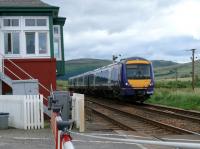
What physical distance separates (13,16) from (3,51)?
1710 mm

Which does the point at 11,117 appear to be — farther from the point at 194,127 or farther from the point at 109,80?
the point at 109,80

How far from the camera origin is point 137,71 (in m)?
33.6

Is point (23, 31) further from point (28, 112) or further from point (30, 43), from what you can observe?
point (28, 112)

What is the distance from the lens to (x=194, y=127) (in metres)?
17.6

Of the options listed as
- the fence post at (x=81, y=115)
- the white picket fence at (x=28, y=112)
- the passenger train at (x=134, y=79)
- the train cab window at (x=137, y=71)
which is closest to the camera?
the fence post at (x=81, y=115)

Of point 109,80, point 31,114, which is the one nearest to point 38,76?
point 31,114

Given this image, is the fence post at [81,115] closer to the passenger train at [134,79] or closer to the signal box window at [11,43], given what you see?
the signal box window at [11,43]

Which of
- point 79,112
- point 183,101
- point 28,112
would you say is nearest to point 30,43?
point 28,112

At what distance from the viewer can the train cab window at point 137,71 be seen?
3338 centimetres

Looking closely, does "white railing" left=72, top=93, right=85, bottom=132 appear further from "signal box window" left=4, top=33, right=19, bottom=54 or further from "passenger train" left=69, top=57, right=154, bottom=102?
"passenger train" left=69, top=57, right=154, bottom=102

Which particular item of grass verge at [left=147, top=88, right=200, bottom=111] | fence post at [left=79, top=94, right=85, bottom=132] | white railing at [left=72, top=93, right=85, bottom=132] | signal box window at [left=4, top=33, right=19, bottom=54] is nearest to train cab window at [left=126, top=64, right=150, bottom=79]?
grass verge at [left=147, top=88, right=200, bottom=111]

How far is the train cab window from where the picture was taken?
33.4 meters

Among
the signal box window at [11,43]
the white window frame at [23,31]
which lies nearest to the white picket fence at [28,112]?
the white window frame at [23,31]

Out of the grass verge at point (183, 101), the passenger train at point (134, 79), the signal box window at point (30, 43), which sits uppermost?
the signal box window at point (30, 43)
